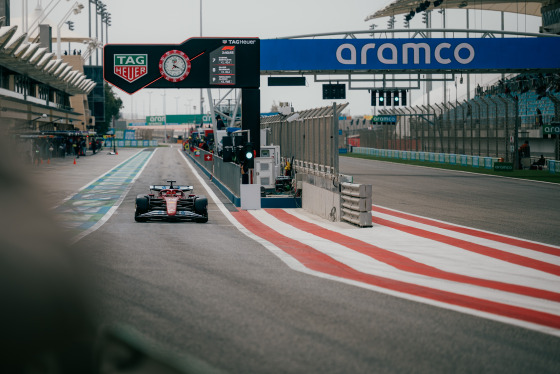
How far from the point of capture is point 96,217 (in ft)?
62.2

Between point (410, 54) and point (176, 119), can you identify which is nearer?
point (410, 54)

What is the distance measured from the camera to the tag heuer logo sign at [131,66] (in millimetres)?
23016

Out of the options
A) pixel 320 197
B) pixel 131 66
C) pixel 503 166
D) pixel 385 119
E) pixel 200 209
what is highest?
pixel 385 119

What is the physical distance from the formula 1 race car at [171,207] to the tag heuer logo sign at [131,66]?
21.3 ft

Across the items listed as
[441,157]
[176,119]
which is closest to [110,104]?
[176,119]

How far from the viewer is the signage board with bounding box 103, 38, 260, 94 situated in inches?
901

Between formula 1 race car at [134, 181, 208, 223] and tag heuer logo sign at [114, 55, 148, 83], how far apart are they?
649cm

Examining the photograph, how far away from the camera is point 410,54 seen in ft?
103

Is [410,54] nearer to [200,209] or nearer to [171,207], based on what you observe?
[200,209]

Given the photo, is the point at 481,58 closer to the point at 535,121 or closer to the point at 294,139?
the point at 294,139

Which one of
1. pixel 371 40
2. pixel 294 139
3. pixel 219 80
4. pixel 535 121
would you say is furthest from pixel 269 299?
pixel 535 121

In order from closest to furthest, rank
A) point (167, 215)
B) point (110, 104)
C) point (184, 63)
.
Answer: point (167, 215) → point (184, 63) → point (110, 104)

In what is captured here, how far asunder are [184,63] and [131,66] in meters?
1.68

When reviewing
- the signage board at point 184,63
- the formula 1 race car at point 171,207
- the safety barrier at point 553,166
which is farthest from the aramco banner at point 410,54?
the formula 1 race car at point 171,207
